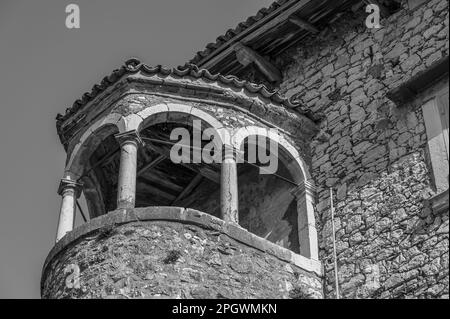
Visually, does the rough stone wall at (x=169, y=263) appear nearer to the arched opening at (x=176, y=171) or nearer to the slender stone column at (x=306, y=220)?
the slender stone column at (x=306, y=220)

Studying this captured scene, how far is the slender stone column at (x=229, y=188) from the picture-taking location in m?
12.7

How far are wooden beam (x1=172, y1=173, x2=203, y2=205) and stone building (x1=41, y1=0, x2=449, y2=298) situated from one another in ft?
0.11

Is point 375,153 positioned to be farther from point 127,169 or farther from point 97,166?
point 97,166

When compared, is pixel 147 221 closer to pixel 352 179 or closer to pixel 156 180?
pixel 352 179

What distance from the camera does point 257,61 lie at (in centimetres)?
1531

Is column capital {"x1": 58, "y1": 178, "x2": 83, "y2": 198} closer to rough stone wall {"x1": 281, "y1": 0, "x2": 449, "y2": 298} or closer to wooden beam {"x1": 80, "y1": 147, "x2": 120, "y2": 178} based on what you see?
wooden beam {"x1": 80, "y1": 147, "x2": 120, "y2": 178}

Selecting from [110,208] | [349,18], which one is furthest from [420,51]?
[110,208]

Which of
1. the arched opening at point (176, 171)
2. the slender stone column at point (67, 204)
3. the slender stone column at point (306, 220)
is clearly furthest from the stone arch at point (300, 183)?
the slender stone column at point (67, 204)

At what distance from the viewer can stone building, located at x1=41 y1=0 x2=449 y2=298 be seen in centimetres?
1186

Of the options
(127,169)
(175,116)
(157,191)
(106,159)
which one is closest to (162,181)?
(157,191)

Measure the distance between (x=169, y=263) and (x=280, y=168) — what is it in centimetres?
304

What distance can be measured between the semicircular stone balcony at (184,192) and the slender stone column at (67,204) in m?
0.01

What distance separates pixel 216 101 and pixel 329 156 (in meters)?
1.62

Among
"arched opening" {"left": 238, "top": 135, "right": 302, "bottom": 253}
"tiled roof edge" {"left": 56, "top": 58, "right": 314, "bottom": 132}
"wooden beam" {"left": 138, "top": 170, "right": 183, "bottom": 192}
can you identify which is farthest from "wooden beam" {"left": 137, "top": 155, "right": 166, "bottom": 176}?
"tiled roof edge" {"left": 56, "top": 58, "right": 314, "bottom": 132}
